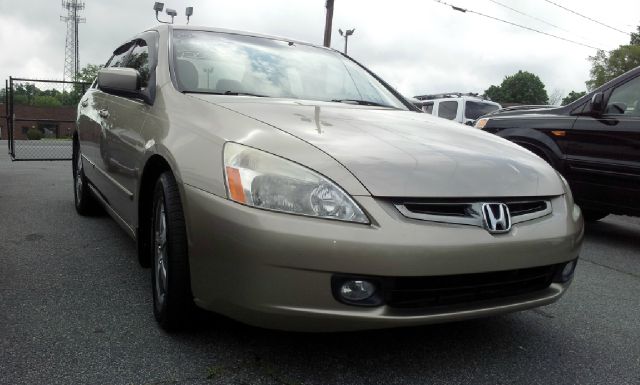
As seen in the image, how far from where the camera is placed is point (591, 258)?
170 inches

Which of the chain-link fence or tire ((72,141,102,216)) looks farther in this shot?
the chain-link fence

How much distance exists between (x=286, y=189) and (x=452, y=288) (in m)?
0.69

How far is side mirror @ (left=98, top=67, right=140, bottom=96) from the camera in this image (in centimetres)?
287

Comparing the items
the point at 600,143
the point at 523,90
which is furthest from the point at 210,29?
the point at 523,90

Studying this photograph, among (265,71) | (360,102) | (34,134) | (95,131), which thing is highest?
(265,71)

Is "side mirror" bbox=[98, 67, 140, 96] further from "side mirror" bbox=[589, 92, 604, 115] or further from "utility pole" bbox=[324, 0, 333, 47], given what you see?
"utility pole" bbox=[324, 0, 333, 47]

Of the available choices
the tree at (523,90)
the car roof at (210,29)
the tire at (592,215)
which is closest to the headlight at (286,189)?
the car roof at (210,29)

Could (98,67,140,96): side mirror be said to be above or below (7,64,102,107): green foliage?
above

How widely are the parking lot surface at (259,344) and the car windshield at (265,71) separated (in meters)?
1.17

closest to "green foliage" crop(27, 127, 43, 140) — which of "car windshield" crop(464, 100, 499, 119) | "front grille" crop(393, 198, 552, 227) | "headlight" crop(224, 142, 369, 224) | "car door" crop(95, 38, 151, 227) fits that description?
"car windshield" crop(464, 100, 499, 119)

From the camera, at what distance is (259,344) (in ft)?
7.64

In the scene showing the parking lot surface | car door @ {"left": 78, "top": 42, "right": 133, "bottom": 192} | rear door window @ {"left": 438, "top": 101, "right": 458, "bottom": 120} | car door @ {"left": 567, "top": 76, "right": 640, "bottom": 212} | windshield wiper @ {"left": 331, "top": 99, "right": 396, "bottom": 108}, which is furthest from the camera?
rear door window @ {"left": 438, "top": 101, "right": 458, "bottom": 120}

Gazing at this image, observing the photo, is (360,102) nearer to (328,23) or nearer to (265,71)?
(265,71)

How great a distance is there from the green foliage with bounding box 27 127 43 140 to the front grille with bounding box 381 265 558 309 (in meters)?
13.8
